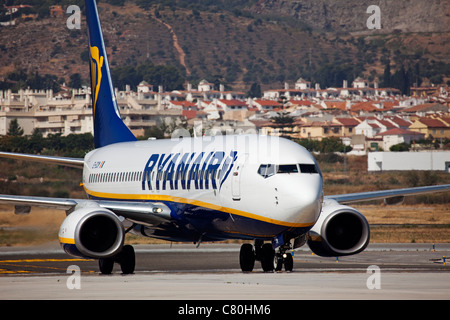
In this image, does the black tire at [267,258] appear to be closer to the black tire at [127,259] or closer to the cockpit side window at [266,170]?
the cockpit side window at [266,170]

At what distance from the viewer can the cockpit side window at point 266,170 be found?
2670 centimetres

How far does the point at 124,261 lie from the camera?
31.1m

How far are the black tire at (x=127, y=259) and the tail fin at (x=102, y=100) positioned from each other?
29.6ft

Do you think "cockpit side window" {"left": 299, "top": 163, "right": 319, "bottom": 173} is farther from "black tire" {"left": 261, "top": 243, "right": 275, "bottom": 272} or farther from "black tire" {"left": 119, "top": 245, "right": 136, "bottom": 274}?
"black tire" {"left": 119, "top": 245, "right": 136, "bottom": 274}

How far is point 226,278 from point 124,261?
5.52m

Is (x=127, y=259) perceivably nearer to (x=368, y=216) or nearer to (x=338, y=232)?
(x=338, y=232)

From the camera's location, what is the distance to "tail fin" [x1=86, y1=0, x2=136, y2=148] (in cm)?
3975

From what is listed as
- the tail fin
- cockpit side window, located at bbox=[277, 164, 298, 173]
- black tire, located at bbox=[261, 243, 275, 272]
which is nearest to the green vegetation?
the tail fin

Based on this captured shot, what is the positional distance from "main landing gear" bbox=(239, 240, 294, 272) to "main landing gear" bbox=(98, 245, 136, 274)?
3.56 metres

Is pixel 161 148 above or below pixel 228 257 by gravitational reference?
above
